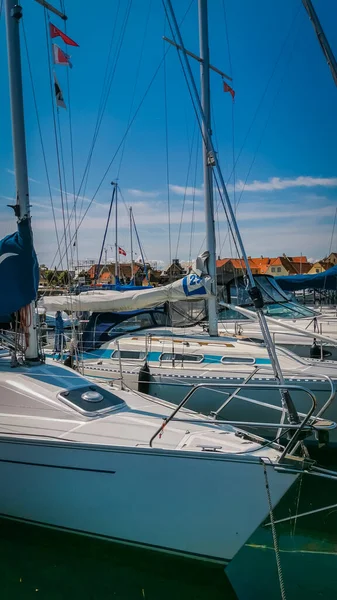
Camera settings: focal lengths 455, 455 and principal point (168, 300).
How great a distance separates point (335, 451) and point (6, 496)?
17.4ft

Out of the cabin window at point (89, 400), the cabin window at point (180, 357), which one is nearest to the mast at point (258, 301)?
the cabin window at point (89, 400)

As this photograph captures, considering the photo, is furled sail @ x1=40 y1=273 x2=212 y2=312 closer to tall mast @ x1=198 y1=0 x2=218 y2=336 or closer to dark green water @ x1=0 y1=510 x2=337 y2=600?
tall mast @ x1=198 y1=0 x2=218 y2=336

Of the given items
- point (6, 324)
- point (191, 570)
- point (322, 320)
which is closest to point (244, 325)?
point (322, 320)

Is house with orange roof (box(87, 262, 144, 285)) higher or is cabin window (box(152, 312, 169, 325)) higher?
house with orange roof (box(87, 262, 144, 285))

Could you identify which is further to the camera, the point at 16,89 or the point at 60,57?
the point at 60,57

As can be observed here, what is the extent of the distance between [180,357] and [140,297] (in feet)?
5.06

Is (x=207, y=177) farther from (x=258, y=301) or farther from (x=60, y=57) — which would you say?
(x=258, y=301)

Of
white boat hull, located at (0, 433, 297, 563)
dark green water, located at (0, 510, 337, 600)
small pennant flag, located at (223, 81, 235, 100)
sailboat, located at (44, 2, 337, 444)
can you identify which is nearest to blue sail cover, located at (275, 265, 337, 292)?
small pennant flag, located at (223, 81, 235, 100)

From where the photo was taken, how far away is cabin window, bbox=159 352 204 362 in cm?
876

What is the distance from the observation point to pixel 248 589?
4.36 metres

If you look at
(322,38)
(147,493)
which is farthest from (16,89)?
(147,493)

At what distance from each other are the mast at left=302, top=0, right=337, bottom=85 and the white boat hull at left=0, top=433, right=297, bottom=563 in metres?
4.82

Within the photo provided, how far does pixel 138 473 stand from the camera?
428 cm

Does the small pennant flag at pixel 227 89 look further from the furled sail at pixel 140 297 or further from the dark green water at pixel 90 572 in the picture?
the dark green water at pixel 90 572
